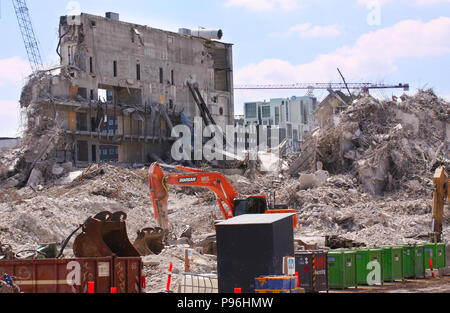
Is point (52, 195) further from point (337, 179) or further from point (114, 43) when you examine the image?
point (114, 43)

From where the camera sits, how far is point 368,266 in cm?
2081

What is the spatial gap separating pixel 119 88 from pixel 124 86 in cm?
94

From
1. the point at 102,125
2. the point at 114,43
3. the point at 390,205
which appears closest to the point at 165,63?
the point at 114,43

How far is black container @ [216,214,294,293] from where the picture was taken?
48.3ft

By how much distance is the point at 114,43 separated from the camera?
188 ft

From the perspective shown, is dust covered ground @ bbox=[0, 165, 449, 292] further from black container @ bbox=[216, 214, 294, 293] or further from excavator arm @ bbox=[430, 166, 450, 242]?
black container @ bbox=[216, 214, 294, 293]

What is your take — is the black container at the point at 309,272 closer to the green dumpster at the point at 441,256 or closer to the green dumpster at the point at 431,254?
the green dumpster at the point at 431,254

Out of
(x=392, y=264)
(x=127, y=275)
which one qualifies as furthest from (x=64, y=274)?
(x=392, y=264)

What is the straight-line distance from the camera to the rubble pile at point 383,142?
40062 millimetres

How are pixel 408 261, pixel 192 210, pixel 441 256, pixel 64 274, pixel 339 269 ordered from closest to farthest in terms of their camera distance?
pixel 64 274 < pixel 339 269 < pixel 408 261 < pixel 441 256 < pixel 192 210

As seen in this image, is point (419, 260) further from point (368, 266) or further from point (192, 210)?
point (192, 210)

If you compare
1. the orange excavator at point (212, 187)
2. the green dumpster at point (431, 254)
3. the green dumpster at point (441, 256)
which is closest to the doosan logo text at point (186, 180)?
the orange excavator at point (212, 187)

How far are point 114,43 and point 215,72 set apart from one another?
14.5m

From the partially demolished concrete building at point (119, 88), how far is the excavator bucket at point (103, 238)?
31.7 m
